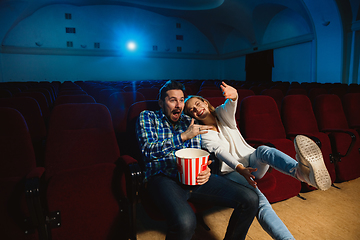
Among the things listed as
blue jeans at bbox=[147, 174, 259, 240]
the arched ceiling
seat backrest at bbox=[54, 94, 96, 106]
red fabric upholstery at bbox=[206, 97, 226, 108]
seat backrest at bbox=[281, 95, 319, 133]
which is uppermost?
the arched ceiling

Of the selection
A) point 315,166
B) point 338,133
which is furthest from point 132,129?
point 338,133

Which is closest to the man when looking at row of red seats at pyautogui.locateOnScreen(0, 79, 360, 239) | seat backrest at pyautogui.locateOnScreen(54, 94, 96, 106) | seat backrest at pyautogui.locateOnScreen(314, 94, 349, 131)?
row of red seats at pyautogui.locateOnScreen(0, 79, 360, 239)

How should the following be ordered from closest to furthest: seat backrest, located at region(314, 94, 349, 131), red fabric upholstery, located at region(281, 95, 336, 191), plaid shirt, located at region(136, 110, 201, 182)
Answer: plaid shirt, located at region(136, 110, 201, 182) → red fabric upholstery, located at region(281, 95, 336, 191) → seat backrest, located at region(314, 94, 349, 131)

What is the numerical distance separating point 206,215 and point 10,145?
4.75 ft

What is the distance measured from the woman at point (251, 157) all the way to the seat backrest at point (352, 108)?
2.12 m

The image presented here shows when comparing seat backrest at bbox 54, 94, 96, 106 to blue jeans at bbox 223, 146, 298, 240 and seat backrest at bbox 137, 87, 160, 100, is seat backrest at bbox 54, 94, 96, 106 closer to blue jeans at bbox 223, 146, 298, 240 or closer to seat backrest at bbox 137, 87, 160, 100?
seat backrest at bbox 137, 87, 160, 100

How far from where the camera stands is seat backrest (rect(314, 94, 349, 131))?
2615mm

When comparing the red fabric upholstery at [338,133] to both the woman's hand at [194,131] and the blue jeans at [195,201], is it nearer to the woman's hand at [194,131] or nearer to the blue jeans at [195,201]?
the blue jeans at [195,201]

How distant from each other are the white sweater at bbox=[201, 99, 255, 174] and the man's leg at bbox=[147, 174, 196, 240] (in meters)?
0.37

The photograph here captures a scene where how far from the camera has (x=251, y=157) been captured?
5.15ft

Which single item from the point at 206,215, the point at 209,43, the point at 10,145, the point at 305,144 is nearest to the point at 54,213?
the point at 10,145

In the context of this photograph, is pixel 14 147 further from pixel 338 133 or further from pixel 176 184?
pixel 338 133

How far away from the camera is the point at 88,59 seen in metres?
13.8

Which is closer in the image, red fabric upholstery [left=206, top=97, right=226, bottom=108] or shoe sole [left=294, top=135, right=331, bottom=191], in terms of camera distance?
shoe sole [left=294, top=135, right=331, bottom=191]
